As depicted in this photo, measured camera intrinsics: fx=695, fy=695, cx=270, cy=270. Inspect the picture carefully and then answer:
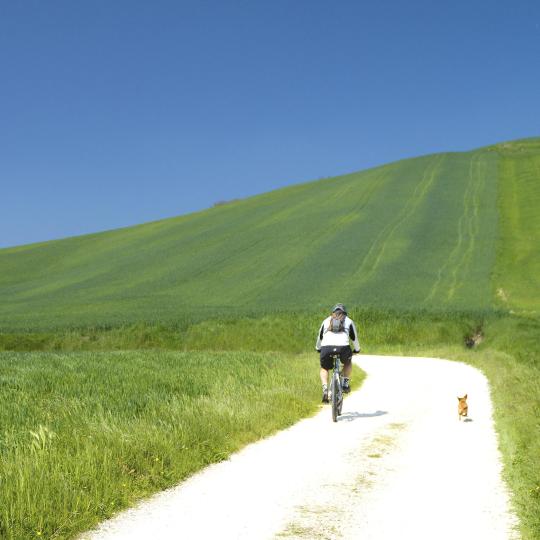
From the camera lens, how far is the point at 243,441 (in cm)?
1039

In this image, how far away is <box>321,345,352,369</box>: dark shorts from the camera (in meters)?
13.4

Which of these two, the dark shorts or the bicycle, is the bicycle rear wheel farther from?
the dark shorts

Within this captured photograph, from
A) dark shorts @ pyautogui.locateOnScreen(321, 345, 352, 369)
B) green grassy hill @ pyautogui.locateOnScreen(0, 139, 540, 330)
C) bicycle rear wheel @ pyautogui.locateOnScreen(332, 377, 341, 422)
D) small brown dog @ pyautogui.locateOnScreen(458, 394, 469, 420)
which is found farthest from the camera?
green grassy hill @ pyautogui.locateOnScreen(0, 139, 540, 330)

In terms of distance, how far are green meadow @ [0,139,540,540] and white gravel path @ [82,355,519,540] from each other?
1.12ft

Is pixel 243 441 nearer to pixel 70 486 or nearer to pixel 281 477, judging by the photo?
pixel 281 477

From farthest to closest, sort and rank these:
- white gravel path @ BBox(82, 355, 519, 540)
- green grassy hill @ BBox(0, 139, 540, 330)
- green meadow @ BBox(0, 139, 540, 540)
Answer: green grassy hill @ BBox(0, 139, 540, 330), green meadow @ BBox(0, 139, 540, 540), white gravel path @ BBox(82, 355, 519, 540)

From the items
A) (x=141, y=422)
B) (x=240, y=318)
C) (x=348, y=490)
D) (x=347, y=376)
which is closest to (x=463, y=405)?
(x=347, y=376)

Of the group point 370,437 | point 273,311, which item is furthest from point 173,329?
point 370,437

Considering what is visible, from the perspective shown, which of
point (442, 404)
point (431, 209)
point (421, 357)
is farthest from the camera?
point (431, 209)

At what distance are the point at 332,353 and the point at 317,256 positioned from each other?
38066 millimetres

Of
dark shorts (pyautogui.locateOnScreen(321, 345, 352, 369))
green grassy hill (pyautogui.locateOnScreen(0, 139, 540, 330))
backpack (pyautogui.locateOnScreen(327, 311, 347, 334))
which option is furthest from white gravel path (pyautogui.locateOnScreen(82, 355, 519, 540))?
green grassy hill (pyautogui.locateOnScreen(0, 139, 540, 330))

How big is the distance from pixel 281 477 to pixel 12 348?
28.6 meters

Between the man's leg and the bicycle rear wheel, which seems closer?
the bicycle rear wheel

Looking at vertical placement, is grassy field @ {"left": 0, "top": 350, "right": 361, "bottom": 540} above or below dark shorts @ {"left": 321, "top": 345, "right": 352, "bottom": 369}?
below
